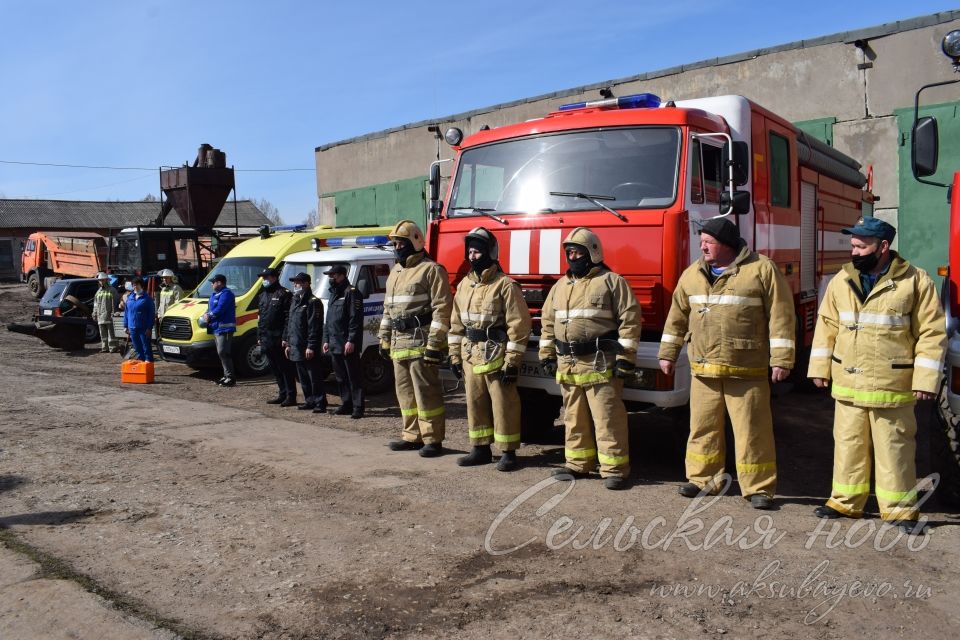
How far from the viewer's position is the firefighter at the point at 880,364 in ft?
15.7

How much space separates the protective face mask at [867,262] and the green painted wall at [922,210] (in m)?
10.9

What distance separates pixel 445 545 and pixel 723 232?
2760 mm

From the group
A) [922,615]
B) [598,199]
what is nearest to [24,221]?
[598,199]

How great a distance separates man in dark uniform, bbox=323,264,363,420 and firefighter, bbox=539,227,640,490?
3.28 metres

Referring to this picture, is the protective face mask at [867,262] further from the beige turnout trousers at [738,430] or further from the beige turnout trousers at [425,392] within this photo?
the beige turnout trousers at [425,392]

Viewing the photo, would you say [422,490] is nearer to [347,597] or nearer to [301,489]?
[301,489]

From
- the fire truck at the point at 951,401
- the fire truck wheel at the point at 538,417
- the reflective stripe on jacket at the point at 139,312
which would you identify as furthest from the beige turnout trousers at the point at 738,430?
the reflective stripe on jacket at the point at 139,312

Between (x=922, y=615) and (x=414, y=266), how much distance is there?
4.84 m

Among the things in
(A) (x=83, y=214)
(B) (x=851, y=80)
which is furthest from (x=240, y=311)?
(A) (x=83, y=214)

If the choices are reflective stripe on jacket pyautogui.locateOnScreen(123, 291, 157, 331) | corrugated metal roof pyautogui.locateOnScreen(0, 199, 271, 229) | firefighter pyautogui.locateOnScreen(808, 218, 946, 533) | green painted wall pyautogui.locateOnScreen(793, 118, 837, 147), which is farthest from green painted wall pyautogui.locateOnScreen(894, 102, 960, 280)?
corrugated metal roof pyautogui.locateOnScreen(0, 199, 271, 229)

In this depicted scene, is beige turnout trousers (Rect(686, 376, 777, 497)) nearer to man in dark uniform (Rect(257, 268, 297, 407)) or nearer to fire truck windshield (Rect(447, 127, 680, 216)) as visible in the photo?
fire truck windshield (Rect(447, 127, 680, 216))

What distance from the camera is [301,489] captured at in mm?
6242

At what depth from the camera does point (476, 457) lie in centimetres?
692

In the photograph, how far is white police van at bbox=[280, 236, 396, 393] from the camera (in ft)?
35.6
